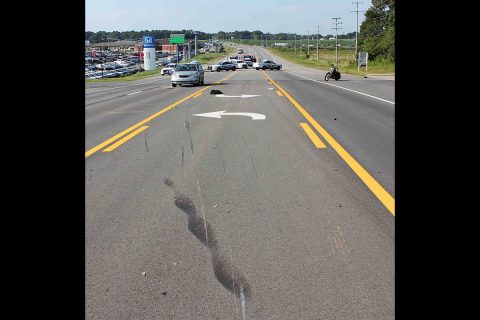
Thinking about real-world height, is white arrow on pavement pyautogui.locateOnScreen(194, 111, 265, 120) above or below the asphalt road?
above

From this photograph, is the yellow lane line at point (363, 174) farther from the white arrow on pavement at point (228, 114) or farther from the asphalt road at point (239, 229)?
the white arrow on pavement at point (228, 114)

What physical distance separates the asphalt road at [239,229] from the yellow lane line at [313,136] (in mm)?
166

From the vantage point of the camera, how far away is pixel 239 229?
4.60 m

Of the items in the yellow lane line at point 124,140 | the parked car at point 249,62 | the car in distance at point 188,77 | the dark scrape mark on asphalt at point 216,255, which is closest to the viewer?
the dark scrape mark on asphalt at point 216,255

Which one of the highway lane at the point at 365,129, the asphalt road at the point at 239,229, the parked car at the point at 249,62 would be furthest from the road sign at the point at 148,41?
the asphalt road at the point at 239,229

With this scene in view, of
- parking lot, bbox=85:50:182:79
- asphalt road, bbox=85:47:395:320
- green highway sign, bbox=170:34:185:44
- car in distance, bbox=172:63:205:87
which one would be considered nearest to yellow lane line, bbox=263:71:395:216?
asphalt road, bbox=85:47:395:320

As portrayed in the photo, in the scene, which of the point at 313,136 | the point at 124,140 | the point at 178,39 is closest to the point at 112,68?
the point at 178,39

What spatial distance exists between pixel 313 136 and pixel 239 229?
636cm

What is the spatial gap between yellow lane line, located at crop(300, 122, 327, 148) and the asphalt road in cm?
17

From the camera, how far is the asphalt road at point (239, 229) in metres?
3.11

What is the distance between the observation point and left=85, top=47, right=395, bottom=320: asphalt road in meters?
3.11

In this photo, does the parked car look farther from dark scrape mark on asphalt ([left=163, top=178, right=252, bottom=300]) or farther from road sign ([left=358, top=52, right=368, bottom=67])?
dark scrape mark on asphalt ([left=163, top=178, right=252, bottom=300])
